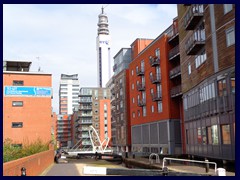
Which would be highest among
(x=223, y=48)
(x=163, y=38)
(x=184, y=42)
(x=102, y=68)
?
(x=102, y=68)

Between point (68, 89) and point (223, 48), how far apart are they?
126 m

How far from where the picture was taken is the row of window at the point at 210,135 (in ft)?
64.5

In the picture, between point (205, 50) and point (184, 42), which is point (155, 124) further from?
point (205, 50)

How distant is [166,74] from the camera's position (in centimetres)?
4088

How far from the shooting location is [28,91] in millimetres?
37156

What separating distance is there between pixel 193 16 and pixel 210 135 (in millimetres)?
7552

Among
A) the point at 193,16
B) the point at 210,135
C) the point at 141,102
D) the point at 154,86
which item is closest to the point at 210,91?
the point at 210,135

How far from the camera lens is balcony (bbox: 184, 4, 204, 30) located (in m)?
19.5

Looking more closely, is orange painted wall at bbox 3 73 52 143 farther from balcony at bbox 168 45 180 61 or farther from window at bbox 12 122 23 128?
balcony at bbox 168 45 180 61

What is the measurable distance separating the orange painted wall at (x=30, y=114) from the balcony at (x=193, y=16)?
18.3m

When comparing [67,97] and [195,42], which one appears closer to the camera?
[195,42]

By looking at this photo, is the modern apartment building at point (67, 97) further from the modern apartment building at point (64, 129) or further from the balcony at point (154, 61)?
the balcony at point (154, 61)

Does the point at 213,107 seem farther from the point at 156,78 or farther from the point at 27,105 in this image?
the point at 156,78
